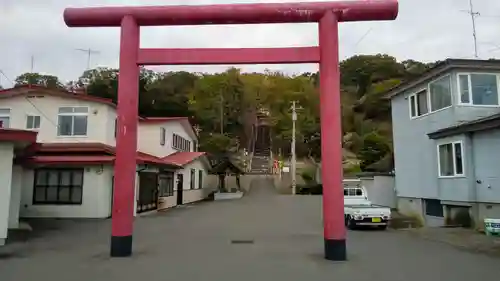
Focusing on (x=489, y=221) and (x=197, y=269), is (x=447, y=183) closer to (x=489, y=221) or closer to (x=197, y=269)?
(x=489, y=221)

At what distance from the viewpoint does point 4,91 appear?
2170cm

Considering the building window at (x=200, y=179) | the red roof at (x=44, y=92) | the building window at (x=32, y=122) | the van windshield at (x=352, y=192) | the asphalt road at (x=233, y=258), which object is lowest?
the asphalt road at (x=233, y=258)

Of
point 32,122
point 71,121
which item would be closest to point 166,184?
point 71,121

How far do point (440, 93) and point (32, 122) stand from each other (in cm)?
1918

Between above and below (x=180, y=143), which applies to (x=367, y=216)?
below

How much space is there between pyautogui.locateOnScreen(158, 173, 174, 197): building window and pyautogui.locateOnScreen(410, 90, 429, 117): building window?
1456 cm

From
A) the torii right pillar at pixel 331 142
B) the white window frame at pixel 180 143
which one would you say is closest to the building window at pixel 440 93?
the torii right pillar at pixel 331 142

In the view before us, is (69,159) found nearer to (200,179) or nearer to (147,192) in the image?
(147,192)

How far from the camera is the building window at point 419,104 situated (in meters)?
18.5

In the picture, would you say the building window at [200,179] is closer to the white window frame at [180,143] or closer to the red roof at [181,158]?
the white window frame at [180,143]

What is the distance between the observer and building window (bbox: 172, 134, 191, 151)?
31.9 metres

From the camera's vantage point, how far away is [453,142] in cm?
1605

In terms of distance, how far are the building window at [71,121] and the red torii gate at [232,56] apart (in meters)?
12.1

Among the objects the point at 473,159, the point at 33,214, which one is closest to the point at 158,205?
the point at 33,214
